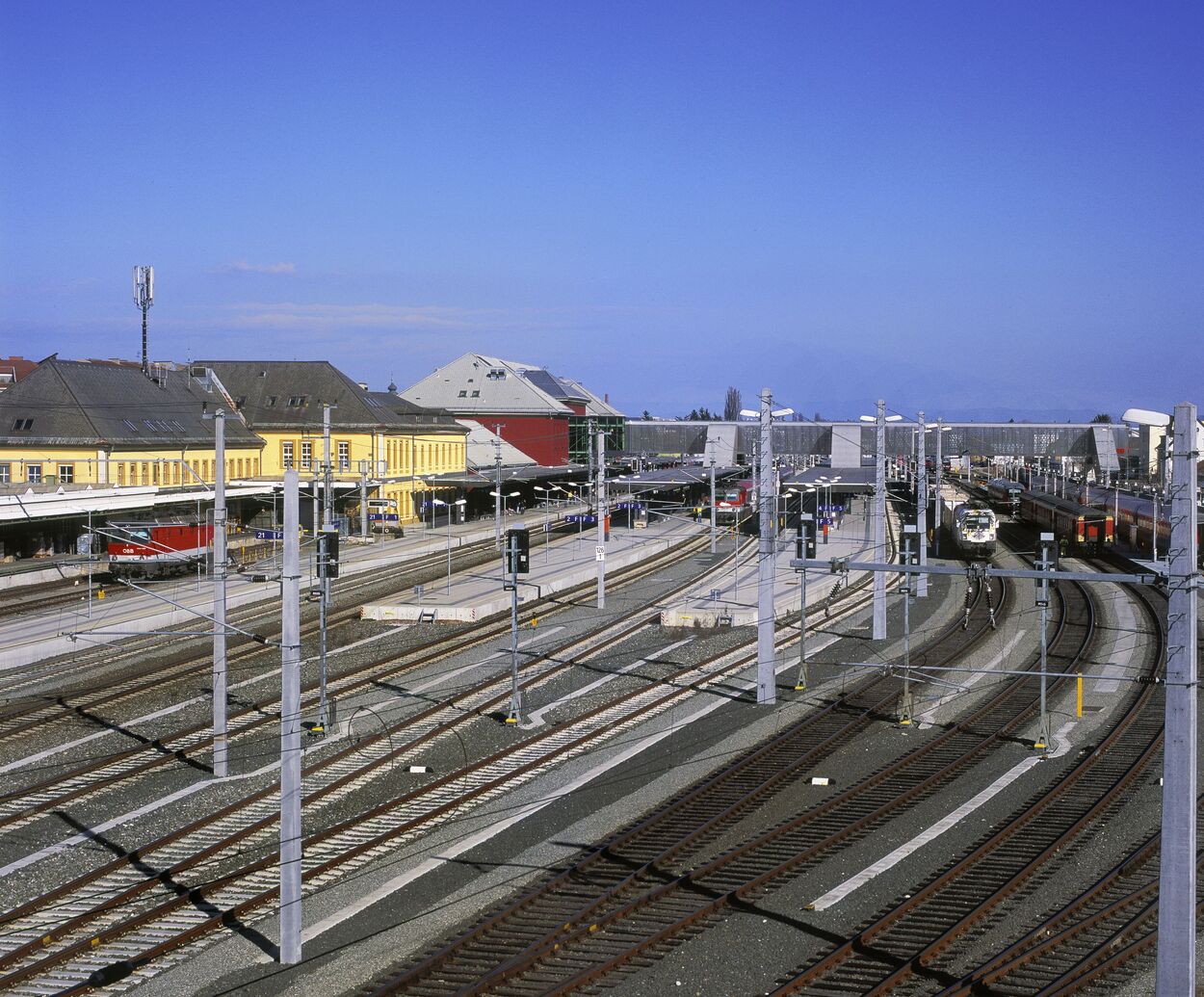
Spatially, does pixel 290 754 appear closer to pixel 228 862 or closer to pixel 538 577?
pixel 228 862

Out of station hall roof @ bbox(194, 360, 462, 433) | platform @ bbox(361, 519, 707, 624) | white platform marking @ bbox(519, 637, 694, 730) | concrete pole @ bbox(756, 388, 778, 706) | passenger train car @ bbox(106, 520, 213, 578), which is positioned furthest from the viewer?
station hall roof @ bbox(194, 360, 462, 433)

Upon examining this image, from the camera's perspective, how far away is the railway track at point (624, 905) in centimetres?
1198

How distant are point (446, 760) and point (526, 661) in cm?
775

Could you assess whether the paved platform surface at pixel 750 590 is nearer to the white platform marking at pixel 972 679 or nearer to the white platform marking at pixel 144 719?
the white platform marking at pixel 972 679

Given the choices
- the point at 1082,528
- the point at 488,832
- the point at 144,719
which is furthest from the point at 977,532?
the point at 488,832

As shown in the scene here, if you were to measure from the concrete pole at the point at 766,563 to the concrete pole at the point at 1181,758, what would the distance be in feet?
43.5

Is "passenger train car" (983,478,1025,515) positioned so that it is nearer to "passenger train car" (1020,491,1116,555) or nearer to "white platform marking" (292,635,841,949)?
"passenger train car" (1020,491,1116,555)

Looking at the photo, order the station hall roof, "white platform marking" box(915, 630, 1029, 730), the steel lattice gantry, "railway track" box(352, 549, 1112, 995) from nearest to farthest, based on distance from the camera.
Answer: "railway track" box(352, 549, 1112, 995), "white platform marking" box(915, 630, 1029, 730), the station hall roof, the steel lattice gantry

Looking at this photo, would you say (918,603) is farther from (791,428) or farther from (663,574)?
(791,428)

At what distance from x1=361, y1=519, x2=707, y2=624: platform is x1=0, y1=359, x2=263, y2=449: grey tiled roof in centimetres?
1320

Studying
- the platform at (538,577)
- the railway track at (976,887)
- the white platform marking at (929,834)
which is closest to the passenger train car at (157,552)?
the platform at (538,577)

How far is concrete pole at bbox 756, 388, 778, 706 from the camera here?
23328 mm

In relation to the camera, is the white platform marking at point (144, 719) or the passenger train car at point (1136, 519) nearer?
the white platform marking at point (144, 719)

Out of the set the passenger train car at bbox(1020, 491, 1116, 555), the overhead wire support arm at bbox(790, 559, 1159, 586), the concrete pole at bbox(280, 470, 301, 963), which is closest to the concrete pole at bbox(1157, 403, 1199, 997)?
the overhead wire support arm at bbox(790, 559, 1159, 586)
